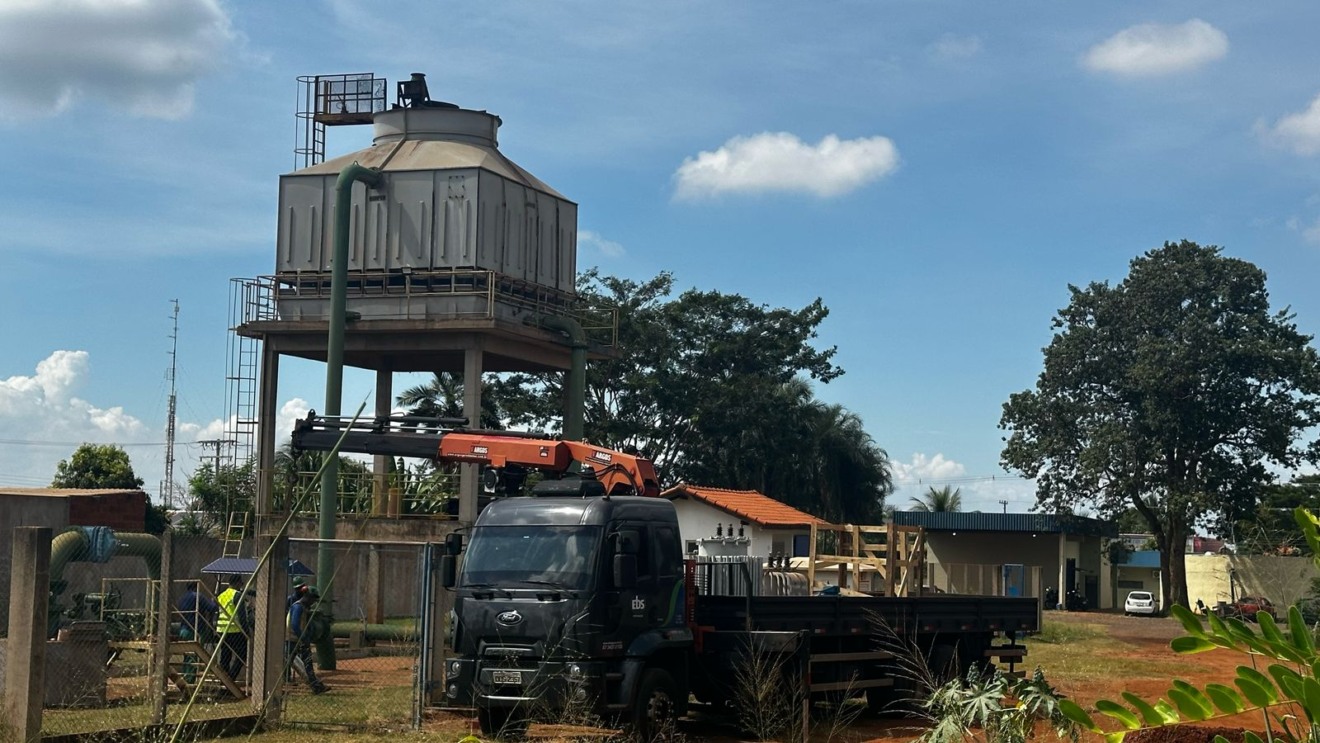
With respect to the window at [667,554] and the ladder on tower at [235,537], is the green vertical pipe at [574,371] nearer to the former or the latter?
the ladder on tower at [235,537]

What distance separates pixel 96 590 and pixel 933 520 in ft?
147

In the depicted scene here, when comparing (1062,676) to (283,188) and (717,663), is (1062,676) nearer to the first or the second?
(717,663)

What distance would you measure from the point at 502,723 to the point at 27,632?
517cm

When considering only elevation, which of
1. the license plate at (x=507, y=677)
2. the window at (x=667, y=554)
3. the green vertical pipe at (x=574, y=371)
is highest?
the green vertical pipe at (x=574, y=371)

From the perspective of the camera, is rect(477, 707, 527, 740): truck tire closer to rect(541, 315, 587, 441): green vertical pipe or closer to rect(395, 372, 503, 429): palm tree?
rect(541, 315, 587, 441): green vertical pipe

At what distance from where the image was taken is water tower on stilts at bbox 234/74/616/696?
3362 cm

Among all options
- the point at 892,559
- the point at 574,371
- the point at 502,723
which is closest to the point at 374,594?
the point at 574,371

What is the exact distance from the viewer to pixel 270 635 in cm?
1562

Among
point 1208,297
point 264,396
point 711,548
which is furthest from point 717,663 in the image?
point 1208,297

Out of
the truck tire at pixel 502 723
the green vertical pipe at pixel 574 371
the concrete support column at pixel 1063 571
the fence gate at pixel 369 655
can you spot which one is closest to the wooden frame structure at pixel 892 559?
the fence gate at pixel 369 655

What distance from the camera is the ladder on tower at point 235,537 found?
82.6 ft

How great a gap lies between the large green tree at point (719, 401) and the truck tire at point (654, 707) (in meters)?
42.2

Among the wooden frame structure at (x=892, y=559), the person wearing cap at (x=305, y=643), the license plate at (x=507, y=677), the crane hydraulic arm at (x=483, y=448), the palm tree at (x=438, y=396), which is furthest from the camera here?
the palm tree at (x=438, y=396)

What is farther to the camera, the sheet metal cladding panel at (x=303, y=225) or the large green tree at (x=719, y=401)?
the large green tree at (x=719, y=401)
